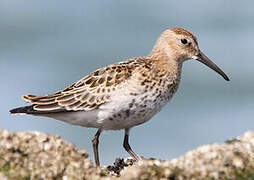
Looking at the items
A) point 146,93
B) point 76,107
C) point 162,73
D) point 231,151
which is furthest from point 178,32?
point 231,151

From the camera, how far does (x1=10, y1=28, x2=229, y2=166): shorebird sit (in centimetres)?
670

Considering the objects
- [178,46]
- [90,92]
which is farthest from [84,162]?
[178,46]

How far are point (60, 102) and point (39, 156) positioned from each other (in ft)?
9.40

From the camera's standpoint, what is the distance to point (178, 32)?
793 centimetres

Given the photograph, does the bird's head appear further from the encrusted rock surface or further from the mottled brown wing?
the encrusted rock surface

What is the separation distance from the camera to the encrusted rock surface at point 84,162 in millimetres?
3961

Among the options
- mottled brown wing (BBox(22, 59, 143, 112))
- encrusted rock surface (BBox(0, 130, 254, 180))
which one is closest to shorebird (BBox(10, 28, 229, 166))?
mottled brown wing (BBox(22, 59, 143, 112))

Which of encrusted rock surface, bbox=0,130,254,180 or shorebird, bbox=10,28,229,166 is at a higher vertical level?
shorebird, bbox=10,28,229,166

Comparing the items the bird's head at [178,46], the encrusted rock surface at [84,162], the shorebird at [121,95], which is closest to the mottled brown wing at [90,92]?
the shorebird at [121,95]

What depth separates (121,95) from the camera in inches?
266

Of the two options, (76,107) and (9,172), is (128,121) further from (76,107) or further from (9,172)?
(9,172)

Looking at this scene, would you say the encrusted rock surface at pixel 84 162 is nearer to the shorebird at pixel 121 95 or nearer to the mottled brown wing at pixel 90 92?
the shorebird at pixel 121 95

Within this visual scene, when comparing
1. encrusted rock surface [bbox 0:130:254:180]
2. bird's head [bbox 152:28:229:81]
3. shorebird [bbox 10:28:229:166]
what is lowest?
encrusted rock surface [bbox 0:130:254:180]

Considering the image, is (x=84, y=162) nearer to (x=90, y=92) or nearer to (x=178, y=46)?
(x=90, y=92)
